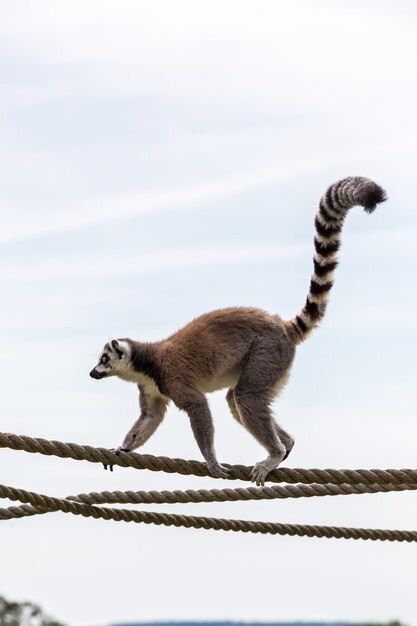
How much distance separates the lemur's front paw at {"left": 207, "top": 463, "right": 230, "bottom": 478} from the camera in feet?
21.7

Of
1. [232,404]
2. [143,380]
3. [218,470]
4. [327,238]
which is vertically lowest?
[218,470]

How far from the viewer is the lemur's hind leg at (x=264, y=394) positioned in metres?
6.99

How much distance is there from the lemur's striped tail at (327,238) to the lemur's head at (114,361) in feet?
3.97

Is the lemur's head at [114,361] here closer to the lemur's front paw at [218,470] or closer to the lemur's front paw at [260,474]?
the lemur's front paw at [218,470]

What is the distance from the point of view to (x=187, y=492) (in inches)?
242

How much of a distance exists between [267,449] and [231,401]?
0.62 metres

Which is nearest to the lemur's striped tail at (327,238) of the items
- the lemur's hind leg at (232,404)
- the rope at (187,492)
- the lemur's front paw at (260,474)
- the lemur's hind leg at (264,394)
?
the lemur's hind leg at (264,394)

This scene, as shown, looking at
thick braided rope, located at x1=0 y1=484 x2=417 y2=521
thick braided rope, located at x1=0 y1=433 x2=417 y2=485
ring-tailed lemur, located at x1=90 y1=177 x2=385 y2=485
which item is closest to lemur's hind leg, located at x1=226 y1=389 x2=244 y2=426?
ring-tailed lemur, located at x1=90 y1=177 x2=385 y2=485

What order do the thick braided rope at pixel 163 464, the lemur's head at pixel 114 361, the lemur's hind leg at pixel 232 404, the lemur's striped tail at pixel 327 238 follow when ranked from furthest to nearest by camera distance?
the lemur's head at pixel 114 361 < the lemur's striped tail at pixel 327 238 < the lemur's hind leg at pixel 232 404 < the thick braided rope at pixel 163 464

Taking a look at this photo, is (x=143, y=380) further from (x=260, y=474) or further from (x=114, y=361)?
(x=260, y=474)

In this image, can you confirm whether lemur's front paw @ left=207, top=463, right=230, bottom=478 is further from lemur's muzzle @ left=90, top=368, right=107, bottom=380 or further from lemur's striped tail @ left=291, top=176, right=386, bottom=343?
lemur's muzzle @ left=90, top=368, right=107, bottom=380

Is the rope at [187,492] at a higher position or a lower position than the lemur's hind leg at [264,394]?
lower

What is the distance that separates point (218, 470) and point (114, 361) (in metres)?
1.59

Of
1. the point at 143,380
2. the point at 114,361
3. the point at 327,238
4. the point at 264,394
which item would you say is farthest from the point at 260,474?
the point at 327,238
